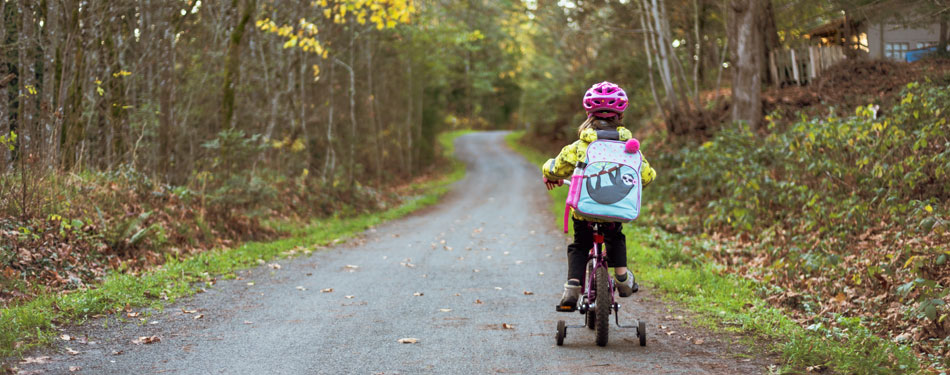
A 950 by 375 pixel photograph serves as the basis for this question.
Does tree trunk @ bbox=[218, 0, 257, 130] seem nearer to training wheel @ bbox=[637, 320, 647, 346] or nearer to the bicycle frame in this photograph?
the bicycle frame

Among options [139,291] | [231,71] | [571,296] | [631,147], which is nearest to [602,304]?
[571,296]

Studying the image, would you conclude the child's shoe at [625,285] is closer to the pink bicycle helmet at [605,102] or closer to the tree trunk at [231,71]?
the pink bicycle helmet at [605,102]

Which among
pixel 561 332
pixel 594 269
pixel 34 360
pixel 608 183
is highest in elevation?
pixel 608 183

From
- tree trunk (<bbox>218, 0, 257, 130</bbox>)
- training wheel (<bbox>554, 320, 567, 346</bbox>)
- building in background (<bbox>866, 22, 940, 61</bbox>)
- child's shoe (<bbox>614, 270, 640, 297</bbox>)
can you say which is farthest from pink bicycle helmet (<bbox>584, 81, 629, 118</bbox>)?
building in background (<bbox>866, 22, 940, 61</bbox>)

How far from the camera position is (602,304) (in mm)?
5738

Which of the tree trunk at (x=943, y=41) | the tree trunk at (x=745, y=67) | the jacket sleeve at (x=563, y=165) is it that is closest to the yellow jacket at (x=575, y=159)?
→ the jacket sleeve at (x=563, y=165)

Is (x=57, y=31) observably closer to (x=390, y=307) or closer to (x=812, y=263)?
(x=390, y=307)

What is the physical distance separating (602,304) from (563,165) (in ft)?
3.63

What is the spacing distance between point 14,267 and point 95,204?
8.41 ft

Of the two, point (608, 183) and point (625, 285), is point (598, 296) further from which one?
point (608, 183)

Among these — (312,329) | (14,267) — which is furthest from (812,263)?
(14,267)

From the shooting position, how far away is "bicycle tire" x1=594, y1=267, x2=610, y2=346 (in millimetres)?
5746

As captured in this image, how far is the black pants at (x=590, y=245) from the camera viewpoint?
5902 millimetres

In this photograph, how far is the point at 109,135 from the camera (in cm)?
1273
